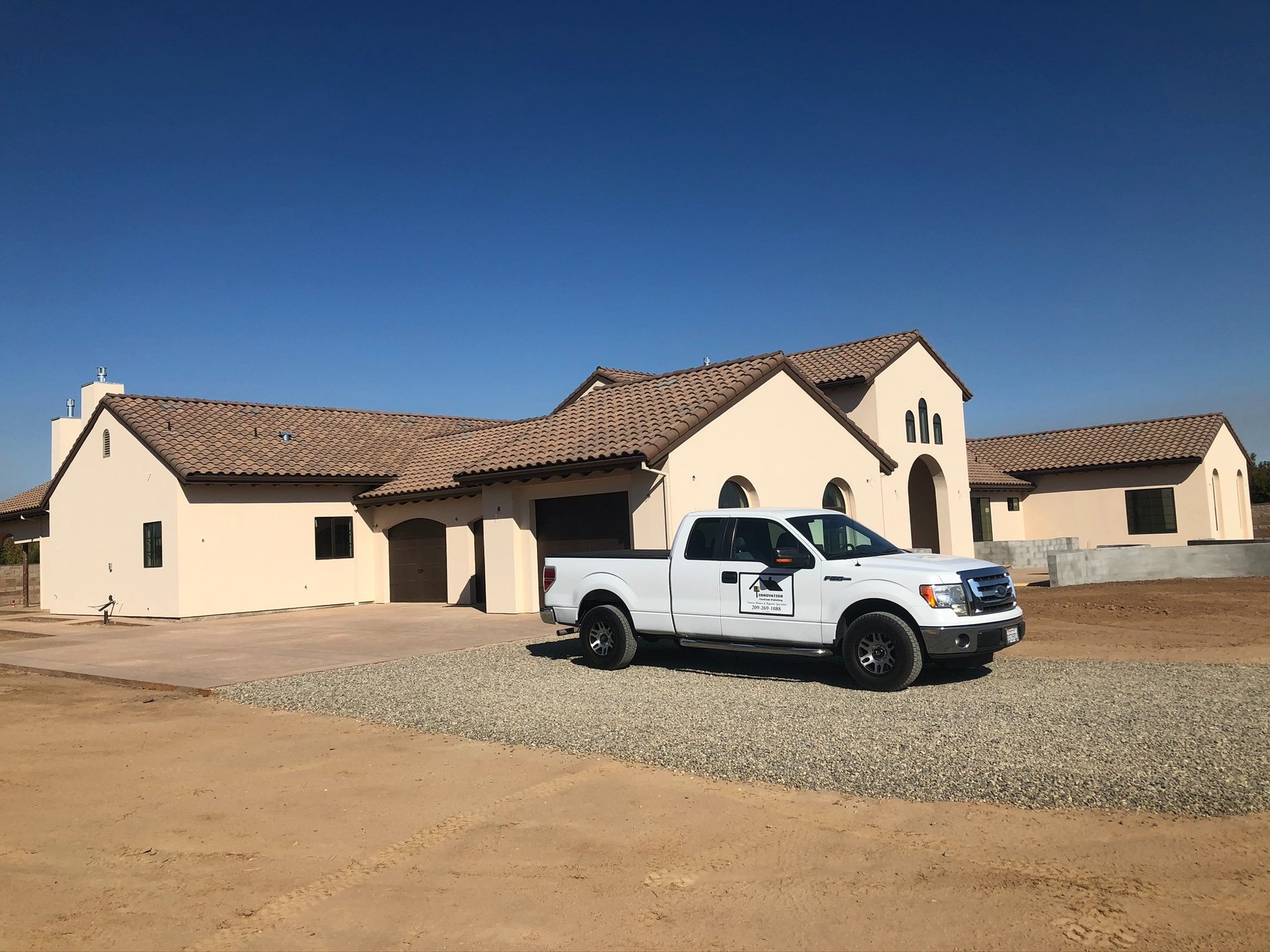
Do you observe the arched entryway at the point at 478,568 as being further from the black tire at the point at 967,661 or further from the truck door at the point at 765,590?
the black tire at the point at 967,661

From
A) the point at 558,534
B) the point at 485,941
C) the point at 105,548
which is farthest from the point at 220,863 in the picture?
the point at 105,548

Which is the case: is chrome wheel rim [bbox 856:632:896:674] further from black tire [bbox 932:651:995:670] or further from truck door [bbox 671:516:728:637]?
truck door [bbox 671:516:728:637]

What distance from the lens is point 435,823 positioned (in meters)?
6.39

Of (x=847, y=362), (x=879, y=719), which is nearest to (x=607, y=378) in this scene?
(x=847, y=362)

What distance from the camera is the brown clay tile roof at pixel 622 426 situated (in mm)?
17844

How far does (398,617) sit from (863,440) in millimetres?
11549

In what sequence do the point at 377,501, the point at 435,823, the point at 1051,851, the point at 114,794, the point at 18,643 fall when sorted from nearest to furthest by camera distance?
the point at 1051,851 < the point at 435,823 < the point at 114,794 < the point at 18,643 < the point at 377,501

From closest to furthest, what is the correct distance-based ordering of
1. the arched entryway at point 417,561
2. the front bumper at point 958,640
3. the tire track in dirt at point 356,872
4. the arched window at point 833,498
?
the tire track in dirt at point 356,872 < the front bumper at point 958,640 < the arched window at point 833,498 < the arched entryway at point 417,561

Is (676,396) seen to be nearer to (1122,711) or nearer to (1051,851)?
(1122,711)

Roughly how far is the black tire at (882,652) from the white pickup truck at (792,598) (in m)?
0.01

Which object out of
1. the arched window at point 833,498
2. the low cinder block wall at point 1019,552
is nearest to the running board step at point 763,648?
the arched window at point 833,498

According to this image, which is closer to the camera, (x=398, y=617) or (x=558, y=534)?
(x=558, y=534)

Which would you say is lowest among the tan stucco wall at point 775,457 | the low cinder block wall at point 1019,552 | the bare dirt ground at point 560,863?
the bare dirt ground at point 560,863

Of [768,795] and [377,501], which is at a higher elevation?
[377,501]
